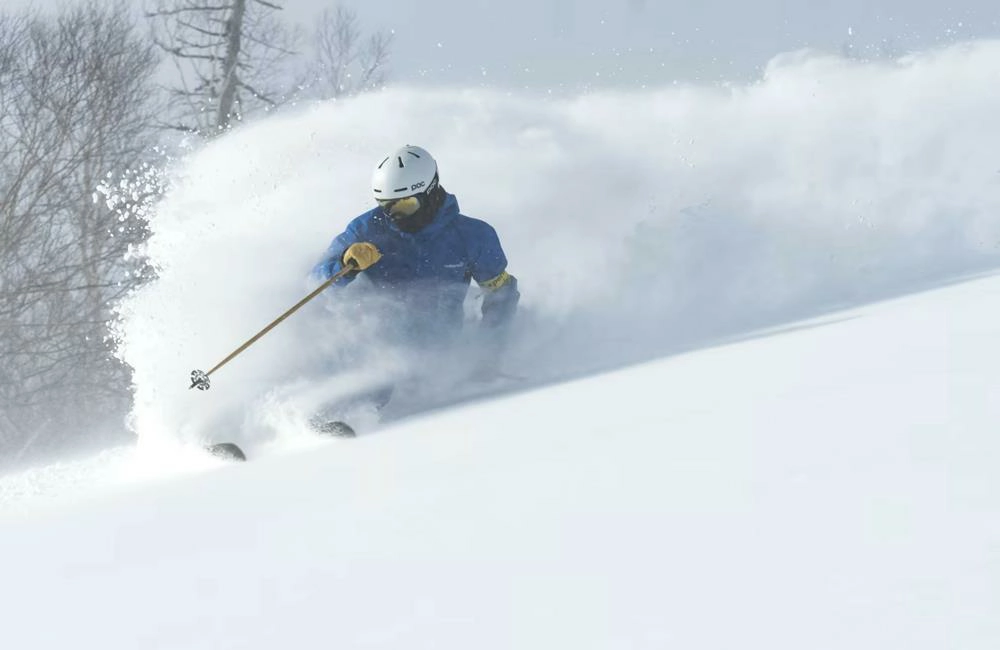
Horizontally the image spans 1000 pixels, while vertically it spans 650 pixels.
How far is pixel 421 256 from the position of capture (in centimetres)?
707

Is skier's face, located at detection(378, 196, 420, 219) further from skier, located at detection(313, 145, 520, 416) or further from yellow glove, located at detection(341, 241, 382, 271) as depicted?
yellow glove, located at detection(341, 241, 382, 271)

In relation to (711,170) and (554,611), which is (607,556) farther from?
(711,170)

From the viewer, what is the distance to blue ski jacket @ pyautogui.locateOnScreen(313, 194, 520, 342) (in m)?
7.03

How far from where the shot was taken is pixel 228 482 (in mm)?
5258

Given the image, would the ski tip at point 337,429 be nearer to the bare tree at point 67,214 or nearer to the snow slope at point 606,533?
the snow slope at point 606,533

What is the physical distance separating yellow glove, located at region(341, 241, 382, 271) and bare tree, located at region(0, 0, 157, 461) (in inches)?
615

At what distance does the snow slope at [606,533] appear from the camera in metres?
2.52

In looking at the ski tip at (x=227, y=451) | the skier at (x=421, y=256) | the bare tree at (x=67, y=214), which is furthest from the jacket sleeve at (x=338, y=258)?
the bare tree at (x=67, y=214)

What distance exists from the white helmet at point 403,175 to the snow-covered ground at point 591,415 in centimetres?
71

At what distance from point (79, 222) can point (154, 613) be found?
2068 cm

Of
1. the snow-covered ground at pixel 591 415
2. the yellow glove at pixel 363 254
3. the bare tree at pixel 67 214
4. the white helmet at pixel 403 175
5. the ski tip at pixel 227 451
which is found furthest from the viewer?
the bare tree at pixel 67 214

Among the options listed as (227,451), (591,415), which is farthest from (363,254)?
(591,415)

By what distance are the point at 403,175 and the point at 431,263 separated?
0.54 m

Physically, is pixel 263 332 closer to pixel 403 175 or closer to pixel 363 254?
pixel 363 254
